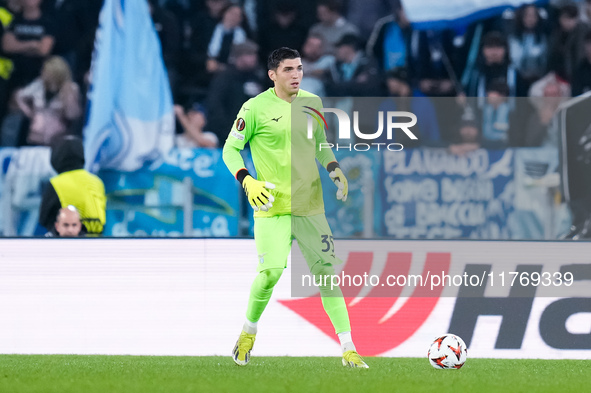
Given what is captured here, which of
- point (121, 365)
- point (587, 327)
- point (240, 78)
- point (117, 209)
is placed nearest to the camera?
point (121, 365)

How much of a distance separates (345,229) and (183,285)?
4.67ft

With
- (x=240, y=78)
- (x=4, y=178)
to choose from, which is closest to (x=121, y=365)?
(x=4, y=178)

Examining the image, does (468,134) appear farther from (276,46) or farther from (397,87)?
(276,46)

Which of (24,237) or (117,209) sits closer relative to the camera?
(24,237)

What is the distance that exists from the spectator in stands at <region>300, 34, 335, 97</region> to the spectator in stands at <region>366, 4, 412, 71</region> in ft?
1.59

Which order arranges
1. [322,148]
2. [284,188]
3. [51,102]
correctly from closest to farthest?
1. [284,188]
2. [322,148]
3. [51,102]

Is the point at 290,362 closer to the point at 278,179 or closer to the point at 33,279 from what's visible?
the point at 278,179

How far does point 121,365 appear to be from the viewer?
6375 mm

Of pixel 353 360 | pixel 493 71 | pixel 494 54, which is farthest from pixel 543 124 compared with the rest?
pixel 353 360

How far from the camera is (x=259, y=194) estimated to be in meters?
6.01

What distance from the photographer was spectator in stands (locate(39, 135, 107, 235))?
8398 millimetres

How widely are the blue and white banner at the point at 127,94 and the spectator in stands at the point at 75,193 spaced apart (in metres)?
0.77

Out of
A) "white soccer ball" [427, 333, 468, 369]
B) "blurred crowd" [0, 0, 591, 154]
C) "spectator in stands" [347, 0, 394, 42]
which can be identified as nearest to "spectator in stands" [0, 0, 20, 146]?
"blurred crowd" [0, 0, 591, 154]

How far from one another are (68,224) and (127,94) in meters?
2.20
